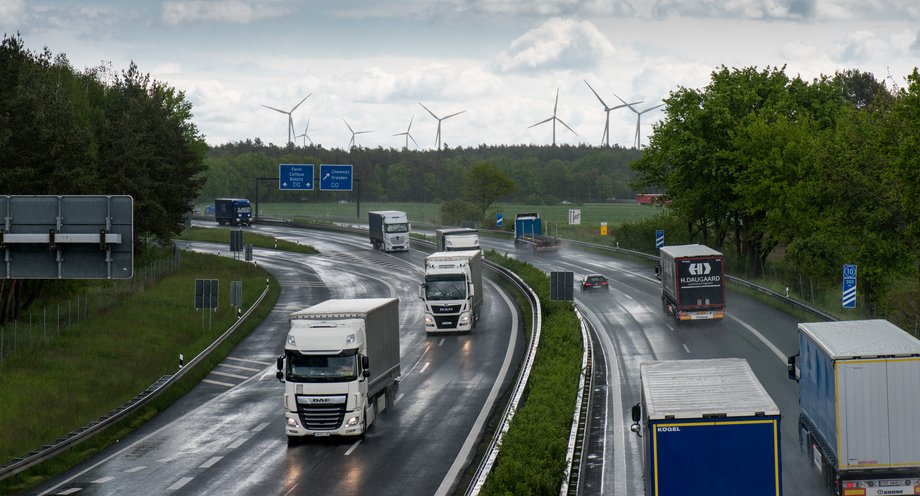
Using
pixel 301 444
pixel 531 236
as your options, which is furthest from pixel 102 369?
pixel 531 236

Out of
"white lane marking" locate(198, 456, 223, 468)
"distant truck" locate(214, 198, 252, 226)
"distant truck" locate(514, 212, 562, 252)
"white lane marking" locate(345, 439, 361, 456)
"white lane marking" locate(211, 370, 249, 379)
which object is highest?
"distant truck" locate(214, 198, 252, 226)

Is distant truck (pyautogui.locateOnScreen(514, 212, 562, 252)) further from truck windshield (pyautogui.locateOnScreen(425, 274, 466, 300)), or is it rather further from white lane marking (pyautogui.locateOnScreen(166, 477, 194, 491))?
white lane marking (pyautogui.locateOnScreen(166, 477, 194, 491))

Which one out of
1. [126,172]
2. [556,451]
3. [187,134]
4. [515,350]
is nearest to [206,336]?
[515,350]

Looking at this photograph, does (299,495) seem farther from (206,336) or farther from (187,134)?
(187,134)

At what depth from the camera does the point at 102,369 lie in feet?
133

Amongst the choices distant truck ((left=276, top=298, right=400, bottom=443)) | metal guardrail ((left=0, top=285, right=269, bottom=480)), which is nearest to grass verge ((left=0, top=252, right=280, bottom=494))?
metal guardrail ((left=0, top=285, right=269, bottom=480))

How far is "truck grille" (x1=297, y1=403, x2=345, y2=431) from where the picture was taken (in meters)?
29.9

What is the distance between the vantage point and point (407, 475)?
87.9ft

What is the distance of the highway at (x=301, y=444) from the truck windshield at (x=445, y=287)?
81.9 inches

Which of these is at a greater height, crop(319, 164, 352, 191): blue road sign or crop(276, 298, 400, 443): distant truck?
crop(319, 164, 352, 191): blue road sign

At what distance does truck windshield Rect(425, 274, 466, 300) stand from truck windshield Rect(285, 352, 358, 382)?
22420 millimetres

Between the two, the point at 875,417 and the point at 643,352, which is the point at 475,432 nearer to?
the point at 875,417

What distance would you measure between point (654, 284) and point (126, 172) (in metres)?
35.8

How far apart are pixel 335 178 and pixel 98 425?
88238mm
